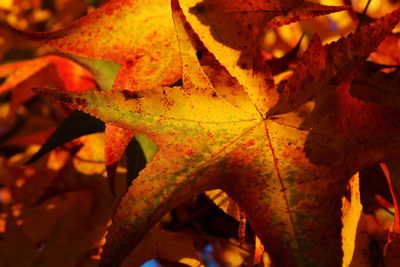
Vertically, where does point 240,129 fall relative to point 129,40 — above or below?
below

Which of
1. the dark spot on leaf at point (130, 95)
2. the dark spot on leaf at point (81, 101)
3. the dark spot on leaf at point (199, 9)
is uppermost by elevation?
the dark spot on leaf at point (199, 9)

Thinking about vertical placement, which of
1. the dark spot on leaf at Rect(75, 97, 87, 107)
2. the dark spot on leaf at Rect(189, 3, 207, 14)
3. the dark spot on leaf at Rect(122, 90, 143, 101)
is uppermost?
the dark spot on leaf at Rect(189, 3, 207, 14)

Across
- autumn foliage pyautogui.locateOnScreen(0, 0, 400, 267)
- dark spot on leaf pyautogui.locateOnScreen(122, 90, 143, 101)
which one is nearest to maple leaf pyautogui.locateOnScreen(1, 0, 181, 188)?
autumn foliage pyautogui.locateOnScreen(0, 0, 400, 267)

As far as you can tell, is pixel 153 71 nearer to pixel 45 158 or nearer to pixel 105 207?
pixel 105 207

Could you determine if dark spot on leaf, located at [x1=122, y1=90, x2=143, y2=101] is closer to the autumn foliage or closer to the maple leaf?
the autumn foliage

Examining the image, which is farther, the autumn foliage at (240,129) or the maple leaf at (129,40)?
the maple leaf at (129,40)

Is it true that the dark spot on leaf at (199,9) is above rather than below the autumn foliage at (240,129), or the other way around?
above

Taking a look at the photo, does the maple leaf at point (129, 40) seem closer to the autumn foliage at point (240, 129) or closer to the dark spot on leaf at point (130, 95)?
the autumn foliage at point (240, 129)

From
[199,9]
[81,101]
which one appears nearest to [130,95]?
[81,101]

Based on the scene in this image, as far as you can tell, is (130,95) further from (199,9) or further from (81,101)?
(199,9)

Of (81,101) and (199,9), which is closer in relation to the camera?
(81,101)

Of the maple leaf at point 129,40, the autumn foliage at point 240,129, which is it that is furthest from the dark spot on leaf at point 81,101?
the maple leaf at point 129,40

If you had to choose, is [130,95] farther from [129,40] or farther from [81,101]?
[129,40]
